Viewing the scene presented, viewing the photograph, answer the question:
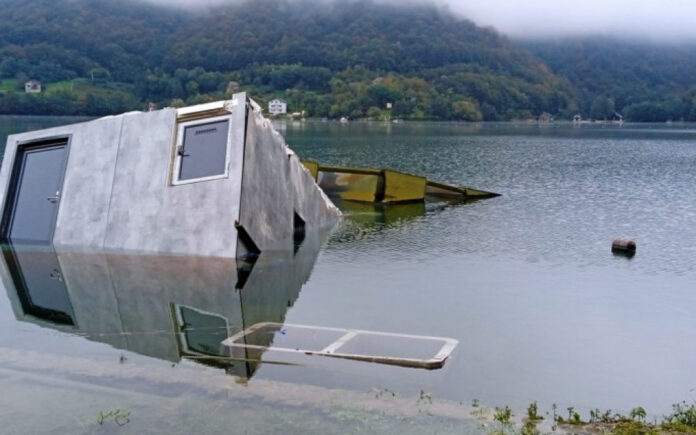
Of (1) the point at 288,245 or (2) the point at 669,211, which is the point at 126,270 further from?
(2) the point at 669,211

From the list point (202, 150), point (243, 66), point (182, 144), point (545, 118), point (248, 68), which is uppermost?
point (243, 66)

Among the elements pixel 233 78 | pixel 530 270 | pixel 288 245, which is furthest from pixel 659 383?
pixel 233 78

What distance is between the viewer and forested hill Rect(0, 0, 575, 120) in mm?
154000

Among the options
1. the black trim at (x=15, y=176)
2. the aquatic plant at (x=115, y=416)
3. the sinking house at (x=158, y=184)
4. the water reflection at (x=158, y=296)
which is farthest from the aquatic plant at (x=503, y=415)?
the black trim at (x=15, y=176)

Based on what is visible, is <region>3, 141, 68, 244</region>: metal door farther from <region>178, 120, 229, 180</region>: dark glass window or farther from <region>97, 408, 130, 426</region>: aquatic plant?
<region>97, 408, 130, 426</region>: aquatic plant

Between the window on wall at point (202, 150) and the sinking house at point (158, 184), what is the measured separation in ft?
0.10

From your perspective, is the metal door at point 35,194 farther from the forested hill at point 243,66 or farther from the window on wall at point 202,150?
the forested hill at point 243,66

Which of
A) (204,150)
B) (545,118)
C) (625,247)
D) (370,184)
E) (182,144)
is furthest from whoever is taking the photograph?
(545,118)

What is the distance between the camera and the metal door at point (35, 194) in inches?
773

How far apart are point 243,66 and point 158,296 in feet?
555

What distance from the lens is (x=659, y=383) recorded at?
35.1 ft

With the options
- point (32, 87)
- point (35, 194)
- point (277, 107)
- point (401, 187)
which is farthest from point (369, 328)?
point (277, 107)

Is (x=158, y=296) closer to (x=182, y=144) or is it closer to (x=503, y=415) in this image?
(x=182, y=144)

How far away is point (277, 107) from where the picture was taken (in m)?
163
